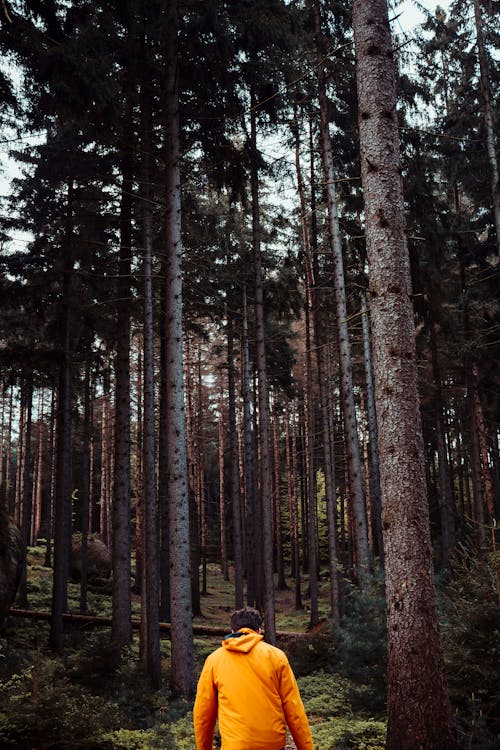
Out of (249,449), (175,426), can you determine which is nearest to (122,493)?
(175,426)

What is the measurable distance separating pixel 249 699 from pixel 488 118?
17493 mm

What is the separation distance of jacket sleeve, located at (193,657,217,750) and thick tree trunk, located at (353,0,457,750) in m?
1.83

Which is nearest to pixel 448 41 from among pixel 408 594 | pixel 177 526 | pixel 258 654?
pixel 177 526

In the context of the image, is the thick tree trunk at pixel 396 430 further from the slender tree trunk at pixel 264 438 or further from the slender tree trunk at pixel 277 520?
the slender tree trunk at pixel 277 520

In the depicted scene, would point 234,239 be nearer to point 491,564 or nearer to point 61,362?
point 61,362

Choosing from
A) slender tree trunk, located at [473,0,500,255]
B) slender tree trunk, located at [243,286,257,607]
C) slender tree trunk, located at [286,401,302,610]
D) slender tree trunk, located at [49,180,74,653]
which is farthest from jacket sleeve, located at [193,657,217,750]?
slender tree trunk, located at [286,401,302,610]

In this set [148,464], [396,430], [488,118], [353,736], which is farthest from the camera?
[488,118]

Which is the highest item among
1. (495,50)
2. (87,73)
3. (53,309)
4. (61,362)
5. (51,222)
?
(495,50)

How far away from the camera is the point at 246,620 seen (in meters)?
3.87

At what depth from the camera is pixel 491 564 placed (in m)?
7.13

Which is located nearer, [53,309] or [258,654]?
[258,654]

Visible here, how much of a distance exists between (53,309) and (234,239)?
7.89 metres

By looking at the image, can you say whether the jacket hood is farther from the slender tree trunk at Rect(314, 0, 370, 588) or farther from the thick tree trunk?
the slender tree trunk at Rect(314, 0, 370, 588)

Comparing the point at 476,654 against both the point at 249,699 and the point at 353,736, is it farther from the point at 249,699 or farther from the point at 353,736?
the point at 249,699
